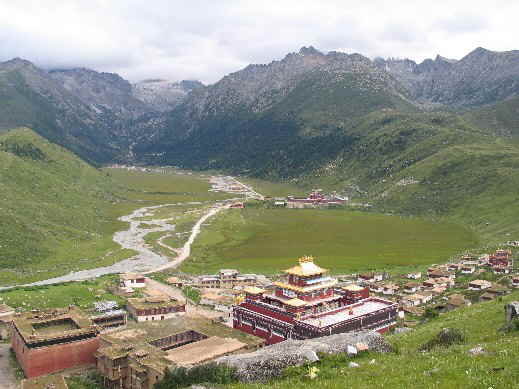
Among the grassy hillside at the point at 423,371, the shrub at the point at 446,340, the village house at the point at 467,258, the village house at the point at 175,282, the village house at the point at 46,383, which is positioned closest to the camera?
the grassy hillside at the point at 423,371

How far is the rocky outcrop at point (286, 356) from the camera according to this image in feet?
104

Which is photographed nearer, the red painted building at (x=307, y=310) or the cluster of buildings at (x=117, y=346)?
the cluster of buildings at (x=117, y=346)

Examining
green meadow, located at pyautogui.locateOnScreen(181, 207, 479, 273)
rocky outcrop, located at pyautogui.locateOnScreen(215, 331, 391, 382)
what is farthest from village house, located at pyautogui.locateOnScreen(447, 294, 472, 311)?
rocky outcrop, located at pyautogui.locateOnScreen(215, 331, 391, 382)

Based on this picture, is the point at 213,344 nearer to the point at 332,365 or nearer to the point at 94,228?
the point at 332,365

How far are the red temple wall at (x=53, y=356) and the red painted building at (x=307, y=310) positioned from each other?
2038 cm

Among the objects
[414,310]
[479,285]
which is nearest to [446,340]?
[414,310]

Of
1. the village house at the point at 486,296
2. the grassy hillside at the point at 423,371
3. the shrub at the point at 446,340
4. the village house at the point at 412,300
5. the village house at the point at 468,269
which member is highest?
the grassy hillside at the point at 423,371

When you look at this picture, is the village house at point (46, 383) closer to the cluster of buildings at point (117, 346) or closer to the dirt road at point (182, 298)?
the cluster of buildings at point (117, 346)

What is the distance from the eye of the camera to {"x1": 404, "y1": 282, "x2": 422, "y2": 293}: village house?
95.8 metres

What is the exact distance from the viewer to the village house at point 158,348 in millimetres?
54219

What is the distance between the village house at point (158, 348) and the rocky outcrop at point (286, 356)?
1721 cm

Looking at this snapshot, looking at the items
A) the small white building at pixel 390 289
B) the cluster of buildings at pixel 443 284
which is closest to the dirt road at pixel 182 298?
the cluster of buildings at pixel 443 284

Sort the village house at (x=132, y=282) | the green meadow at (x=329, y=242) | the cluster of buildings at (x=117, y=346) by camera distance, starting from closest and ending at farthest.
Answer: the cluster of buildings at (x=117, y=346) → the village house at (x=132, y=282) → the green meadow at (x=329, y=242)

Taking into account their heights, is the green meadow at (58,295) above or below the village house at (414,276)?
above
